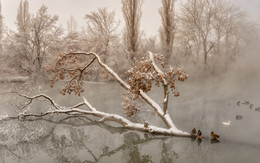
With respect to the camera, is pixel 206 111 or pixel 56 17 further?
pixel 56 17

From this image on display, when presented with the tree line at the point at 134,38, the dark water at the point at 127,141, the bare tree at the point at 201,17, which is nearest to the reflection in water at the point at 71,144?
the dark water at the point at 127,141

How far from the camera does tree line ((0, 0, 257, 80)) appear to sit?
65.2 feet

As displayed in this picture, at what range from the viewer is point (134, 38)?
19719 mm

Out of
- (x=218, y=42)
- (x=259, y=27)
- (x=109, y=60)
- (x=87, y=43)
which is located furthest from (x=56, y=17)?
(x=259, y=27)

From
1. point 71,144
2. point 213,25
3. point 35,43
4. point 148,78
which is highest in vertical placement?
point 213,25

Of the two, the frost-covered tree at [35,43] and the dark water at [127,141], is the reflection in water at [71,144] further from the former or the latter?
the frost-covered tree at [35,43]

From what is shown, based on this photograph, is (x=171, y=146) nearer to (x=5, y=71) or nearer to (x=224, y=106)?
(x=224, y=106)

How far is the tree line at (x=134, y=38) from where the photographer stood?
19875mm

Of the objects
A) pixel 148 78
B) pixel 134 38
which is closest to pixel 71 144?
pixel 148 78

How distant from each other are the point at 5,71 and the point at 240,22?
2010 centimetres

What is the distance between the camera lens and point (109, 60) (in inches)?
918

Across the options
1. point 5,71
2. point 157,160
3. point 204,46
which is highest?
point 204,46

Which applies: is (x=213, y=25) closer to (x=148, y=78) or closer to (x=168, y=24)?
(x=168, y=24)

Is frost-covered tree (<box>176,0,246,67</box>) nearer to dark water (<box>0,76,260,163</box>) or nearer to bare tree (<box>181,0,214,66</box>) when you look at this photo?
bare tree (<box>181,0,214,66</box>)
